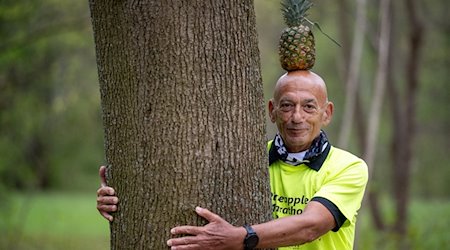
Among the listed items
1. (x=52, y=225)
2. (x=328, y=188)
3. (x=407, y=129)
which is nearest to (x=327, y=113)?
(x=328, y=188)

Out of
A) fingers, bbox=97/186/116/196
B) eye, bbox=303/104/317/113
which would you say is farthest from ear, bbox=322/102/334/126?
fingers, bbox=97/186/116/196

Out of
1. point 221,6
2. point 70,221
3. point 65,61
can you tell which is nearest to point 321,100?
point 221,6

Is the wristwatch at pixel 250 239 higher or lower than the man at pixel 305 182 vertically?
lower

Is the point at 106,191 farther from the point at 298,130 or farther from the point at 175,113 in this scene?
the point at 298,130

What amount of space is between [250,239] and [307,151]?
0.78 metres

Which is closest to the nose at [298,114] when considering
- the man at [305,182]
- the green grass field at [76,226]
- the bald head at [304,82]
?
the man at [305,182]

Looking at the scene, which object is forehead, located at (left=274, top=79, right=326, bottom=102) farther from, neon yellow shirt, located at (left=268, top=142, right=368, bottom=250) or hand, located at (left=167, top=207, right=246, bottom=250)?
hand, located at (left=167, top=207, right=246, bottom=250)

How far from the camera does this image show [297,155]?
13.1ft

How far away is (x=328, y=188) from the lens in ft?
12.1

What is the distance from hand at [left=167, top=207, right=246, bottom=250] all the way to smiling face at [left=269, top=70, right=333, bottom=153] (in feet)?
2.54

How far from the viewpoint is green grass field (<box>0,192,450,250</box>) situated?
10430mm

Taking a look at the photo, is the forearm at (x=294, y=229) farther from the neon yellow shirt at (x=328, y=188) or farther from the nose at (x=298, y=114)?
the nose at (x=298, y=114)

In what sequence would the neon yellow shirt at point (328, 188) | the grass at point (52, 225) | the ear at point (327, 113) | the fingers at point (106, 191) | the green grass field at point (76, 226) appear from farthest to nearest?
the grass at point (52, 225) < the green grass field at point (76, 226) < the ear at point (327, 113) < the neon yellow shirt at point (328, 188) < the fingers at point (106, 191)

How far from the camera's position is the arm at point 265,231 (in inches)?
130
